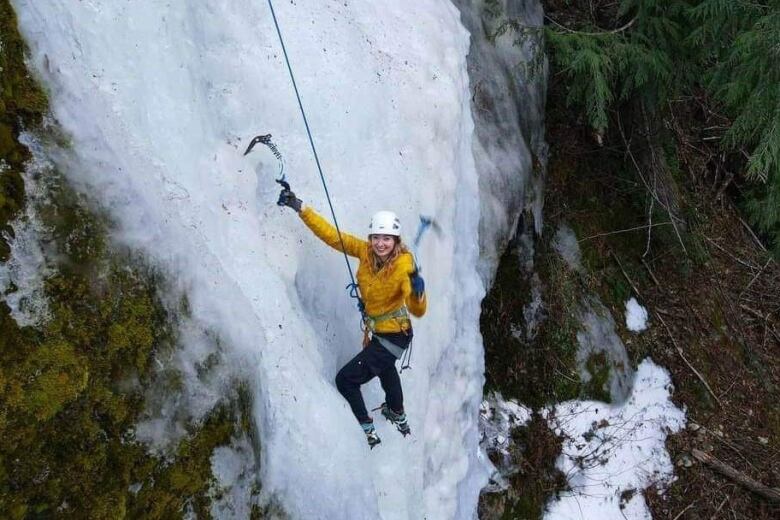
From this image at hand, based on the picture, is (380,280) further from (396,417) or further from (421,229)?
(421,229)

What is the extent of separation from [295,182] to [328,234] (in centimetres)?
61

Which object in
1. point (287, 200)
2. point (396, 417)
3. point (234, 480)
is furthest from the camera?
point (396, 417)

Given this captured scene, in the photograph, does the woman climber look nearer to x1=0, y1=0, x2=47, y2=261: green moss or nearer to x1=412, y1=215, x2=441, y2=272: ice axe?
x1=412, y1=215, x2=441, y2=272: ice axe

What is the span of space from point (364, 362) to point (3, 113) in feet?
8.86

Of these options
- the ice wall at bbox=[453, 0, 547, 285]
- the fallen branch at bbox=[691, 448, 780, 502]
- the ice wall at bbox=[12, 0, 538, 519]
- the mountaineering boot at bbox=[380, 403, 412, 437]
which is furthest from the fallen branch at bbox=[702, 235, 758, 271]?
the mountaineering boot at bbox=[380, 403, 412, 437]

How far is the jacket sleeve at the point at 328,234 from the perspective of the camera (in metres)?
4.37

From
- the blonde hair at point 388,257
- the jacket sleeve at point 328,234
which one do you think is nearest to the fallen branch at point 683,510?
the blonde hair at point 388,257

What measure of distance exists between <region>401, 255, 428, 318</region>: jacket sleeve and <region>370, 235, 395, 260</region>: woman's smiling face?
0.16 meters

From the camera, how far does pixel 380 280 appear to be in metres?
4.61

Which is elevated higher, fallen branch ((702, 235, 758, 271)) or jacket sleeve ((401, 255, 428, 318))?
jacket sleeve ((401, 255, 428, 318))

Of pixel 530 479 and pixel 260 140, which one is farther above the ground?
pixel 260 140

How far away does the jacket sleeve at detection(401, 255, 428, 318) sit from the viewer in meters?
4.54

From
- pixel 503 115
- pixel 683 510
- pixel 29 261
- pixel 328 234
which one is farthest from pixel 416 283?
pixel 683 510

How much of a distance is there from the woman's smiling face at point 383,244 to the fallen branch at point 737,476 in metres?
7.71
